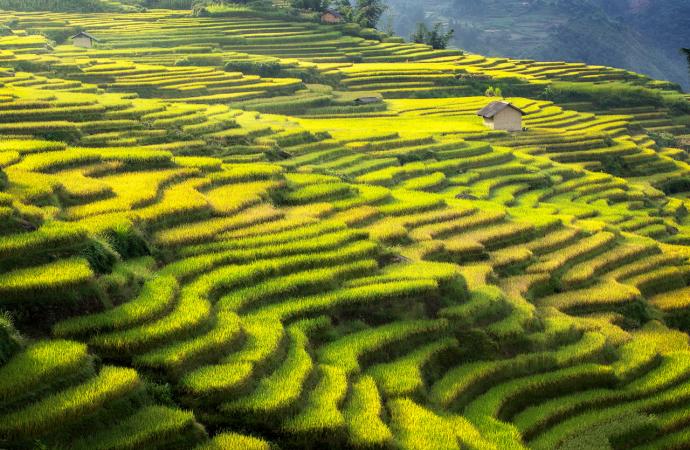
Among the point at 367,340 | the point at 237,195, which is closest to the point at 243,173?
the point at 237,195

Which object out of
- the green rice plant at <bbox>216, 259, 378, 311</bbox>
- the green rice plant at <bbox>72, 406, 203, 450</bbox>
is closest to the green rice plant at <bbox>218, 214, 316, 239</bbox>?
the green rice plant at <bbox>216, 259, 378, 311</bbox>

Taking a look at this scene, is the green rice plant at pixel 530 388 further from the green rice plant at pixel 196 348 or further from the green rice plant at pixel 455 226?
the green rice plant at pixel 455 226

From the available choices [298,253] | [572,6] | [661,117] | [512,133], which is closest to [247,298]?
[298,253]

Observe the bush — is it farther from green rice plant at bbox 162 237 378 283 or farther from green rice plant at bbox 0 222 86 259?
green rice plant at bbox 0 222 86 259

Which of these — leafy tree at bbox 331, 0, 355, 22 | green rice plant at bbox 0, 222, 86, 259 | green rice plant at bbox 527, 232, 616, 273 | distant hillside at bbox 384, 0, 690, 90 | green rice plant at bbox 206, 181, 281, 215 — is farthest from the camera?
distant hillside at bbox 384, 0, 690, 90

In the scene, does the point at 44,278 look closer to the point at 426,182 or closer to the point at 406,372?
the point at 406,372

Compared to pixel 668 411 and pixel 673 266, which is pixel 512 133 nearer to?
pixel 673 266
